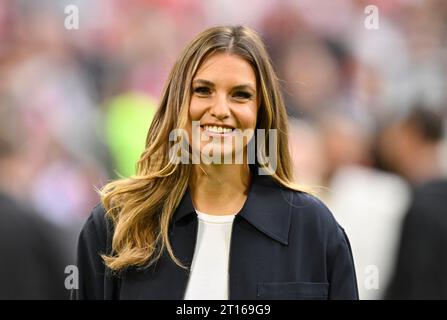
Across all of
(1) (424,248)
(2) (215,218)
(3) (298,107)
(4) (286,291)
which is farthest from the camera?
(3) (298,107)

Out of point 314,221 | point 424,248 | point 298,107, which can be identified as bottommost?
point 424,248

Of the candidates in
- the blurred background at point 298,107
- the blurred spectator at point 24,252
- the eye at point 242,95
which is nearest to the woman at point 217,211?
the eye at point 242,95

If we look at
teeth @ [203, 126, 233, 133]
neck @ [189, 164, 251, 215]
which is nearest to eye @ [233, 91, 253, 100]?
teeth @ [203, 126, 233, 133]

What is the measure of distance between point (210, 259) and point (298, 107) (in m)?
2.52

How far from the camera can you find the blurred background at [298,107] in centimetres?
382

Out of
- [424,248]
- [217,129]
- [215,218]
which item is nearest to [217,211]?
[215,218]

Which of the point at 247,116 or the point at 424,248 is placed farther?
the point at 424,248

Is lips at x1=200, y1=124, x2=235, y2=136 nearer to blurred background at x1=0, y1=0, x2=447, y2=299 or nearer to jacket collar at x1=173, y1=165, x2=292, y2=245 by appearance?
jacket collar at x1=173, y1=165, x2=292, y2=245

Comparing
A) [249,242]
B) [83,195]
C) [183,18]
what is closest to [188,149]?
[249,242]

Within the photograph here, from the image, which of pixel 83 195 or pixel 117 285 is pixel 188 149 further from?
pixel 83 195

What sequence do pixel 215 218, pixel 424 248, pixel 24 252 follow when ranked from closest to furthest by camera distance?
pixel 215 218, pixel 24 252, pixel 424 248

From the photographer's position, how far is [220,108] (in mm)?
2510

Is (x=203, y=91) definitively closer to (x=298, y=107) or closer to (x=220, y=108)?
(x=220, y=108)

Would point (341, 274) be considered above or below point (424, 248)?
above
